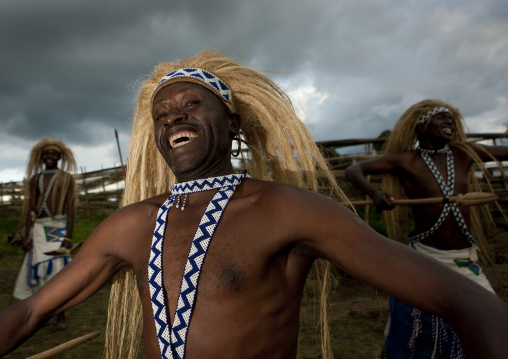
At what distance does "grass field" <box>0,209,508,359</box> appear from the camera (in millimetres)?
4176

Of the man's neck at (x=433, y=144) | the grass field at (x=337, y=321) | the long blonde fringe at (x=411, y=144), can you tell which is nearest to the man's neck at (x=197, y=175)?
the grass field at (x=337, y=321)

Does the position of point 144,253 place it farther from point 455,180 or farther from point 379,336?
point 379,336

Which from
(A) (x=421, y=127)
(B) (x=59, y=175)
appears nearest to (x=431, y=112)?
(A) (x=421, y=127)

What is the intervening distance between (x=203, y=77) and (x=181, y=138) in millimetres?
296

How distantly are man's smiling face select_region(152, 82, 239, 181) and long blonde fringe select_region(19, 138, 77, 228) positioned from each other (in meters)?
4.00

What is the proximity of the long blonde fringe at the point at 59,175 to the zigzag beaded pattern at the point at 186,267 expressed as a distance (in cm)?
415

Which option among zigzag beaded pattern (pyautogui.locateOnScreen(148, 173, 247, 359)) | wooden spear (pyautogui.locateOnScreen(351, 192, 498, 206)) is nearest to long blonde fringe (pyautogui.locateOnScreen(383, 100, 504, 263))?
wooden spear (pyautogui.locateOnScreen(351, 192, 498, 206))

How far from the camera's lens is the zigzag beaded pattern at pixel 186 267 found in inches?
53.5

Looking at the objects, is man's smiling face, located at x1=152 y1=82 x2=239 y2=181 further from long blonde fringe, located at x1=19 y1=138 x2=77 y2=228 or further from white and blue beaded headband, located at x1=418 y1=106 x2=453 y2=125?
long blonde fringe, located at x1=19 y1=138 x2=77 y2=228

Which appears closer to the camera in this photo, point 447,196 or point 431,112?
point 447,196

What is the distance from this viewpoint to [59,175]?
17.3 ft

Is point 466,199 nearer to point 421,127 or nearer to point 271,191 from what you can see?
point 421,127

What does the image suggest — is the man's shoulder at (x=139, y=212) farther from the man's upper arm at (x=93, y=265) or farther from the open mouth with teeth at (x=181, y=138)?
the open mouth with teeth at (x=181, y=138)

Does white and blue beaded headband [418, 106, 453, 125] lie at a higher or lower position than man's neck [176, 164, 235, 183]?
higher
